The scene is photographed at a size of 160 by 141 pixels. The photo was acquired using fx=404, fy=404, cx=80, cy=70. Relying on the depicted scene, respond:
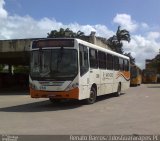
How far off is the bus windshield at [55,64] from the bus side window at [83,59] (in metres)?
0.45

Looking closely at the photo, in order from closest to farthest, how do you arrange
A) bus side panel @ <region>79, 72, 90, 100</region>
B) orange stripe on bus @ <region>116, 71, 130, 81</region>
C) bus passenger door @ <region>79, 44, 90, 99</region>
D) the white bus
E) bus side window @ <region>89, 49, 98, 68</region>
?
the white bus, bus side panel @ <region>79, 72, 90, 100</region>, bus passenger door @ <region>79, 44, 90, 99</region>, bus side window @ <region>89, 49, 98, 68</region>, orange stripe on bus @ <region>116, 71, 130, 81</region>

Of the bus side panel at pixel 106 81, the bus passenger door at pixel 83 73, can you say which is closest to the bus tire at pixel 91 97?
the bus passenger door at pixel 83 73

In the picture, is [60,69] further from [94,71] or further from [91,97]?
[91,97]

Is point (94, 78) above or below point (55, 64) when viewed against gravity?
below

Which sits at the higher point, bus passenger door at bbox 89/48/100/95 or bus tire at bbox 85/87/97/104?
bus passenger door at bbox 89/48/100/95

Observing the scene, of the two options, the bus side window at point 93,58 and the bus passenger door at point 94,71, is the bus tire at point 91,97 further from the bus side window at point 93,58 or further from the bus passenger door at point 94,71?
the bus side window at point 93,58

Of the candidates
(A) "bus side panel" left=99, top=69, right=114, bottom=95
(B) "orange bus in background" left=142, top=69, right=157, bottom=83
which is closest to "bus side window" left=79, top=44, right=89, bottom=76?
(A) "bus side panel" left=99, top=69, right=114, bottom=95

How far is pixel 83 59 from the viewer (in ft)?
60.0

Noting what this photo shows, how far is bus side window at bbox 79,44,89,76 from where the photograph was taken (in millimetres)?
17969

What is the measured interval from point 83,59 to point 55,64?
1.42 meters

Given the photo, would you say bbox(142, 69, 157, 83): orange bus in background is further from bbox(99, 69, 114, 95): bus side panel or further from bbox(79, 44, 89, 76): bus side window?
bbox(79, 44, 89, 76): bus side window

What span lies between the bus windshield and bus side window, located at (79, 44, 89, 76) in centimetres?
45

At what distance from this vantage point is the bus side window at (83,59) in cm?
1797

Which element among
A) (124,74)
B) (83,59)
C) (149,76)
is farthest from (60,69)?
(149,76)
